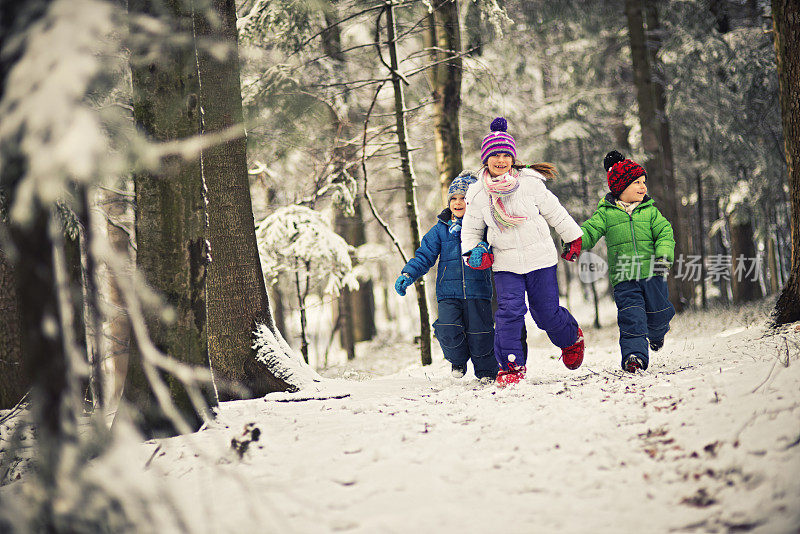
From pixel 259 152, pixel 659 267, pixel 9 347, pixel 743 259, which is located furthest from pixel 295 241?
pixel 743 259

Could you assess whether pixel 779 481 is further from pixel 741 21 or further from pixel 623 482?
pixel 741 21

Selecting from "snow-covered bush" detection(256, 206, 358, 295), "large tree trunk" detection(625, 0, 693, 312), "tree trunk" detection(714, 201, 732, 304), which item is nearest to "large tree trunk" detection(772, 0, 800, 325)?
"large tree trunk" detection(625, 0, 693, 312)

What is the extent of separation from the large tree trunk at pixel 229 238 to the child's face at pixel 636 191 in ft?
11.4

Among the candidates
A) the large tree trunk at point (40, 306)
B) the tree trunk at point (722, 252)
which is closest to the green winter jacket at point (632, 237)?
the large tree trunk at point (40, 306)

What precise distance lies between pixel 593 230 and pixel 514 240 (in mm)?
896

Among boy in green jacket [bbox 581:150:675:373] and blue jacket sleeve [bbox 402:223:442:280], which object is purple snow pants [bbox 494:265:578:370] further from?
blue jacket sleeve [bbox 402:223:442:280]

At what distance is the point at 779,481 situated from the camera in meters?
2.04

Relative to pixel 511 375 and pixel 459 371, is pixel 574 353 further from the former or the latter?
pixel 459 371

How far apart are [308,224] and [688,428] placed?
7.17 meters

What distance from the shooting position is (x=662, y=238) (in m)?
4.74

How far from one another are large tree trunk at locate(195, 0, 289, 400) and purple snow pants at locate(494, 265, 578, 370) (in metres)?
1.92

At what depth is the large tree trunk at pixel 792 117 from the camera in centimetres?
498

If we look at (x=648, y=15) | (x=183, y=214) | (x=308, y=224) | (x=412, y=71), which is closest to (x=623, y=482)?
(x=183, y=214)

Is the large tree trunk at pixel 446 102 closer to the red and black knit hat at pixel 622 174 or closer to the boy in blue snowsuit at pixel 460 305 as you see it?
the boy in blue snowsuit at pixel 460 305
